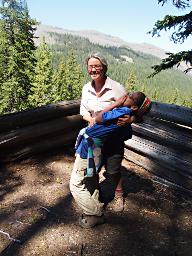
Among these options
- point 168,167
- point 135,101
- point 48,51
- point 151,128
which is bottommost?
point 48,51

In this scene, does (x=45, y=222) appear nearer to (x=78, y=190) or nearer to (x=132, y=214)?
(x=78, y=190)

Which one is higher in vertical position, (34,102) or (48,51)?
(48,51)

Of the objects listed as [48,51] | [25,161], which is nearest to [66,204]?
[25,161]

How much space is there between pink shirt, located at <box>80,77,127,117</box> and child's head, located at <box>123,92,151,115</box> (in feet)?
0.78

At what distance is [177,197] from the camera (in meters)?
5.99

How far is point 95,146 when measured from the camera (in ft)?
14.7

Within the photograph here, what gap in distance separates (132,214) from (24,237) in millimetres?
1673

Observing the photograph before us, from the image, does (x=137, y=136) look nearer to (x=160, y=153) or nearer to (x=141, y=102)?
(x=160, y=153)

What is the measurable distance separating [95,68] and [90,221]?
2050mm

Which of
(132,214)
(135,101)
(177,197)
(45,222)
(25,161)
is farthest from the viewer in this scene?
(25,161)

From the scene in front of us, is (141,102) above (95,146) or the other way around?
above

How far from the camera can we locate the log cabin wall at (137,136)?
244 inches

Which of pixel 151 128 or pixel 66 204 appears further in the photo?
pixel 151 128

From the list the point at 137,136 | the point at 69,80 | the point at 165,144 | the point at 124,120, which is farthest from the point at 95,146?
the point at 69,80
